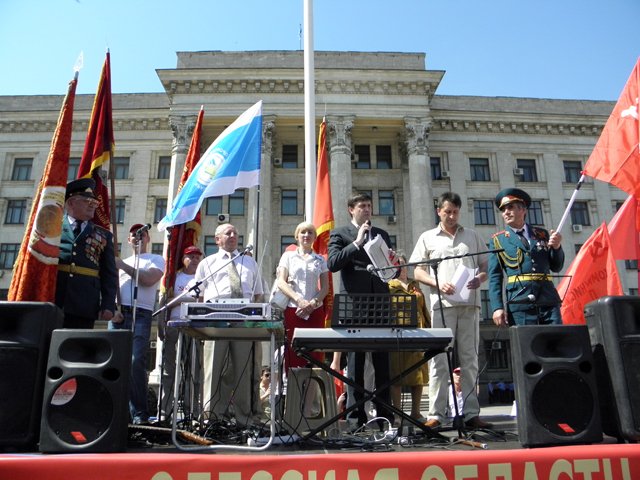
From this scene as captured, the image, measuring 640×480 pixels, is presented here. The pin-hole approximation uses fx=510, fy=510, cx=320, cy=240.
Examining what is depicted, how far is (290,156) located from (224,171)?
88.6ft

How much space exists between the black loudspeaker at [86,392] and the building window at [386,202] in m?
29.4

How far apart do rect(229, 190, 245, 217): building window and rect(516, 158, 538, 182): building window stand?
18278 millimetres

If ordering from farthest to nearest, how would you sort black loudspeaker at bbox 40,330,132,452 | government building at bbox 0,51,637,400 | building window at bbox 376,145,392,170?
building window at bbox 376,145,392,170 < government building at bbox 0,51,637,400 < black loudspeaker at bbox 40,330,132,452

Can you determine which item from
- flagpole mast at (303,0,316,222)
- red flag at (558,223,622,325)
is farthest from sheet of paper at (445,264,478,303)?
red flag at (558,223,622,325)

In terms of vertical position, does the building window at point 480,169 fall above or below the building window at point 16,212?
above

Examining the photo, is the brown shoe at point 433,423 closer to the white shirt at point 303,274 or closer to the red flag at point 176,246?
the white shirt at point 303,274

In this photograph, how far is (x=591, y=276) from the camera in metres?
8.83

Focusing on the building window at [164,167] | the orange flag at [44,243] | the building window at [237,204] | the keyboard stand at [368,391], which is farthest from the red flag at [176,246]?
the building window at [164,167]

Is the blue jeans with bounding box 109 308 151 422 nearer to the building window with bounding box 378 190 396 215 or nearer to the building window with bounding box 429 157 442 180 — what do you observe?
the building window with bounding box 378 190 396 215

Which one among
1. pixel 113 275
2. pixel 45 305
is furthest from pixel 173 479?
pixel 113 275

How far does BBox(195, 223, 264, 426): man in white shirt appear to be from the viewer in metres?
5.51

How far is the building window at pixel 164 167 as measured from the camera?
3294cm

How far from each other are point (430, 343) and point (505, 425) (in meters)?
1.78

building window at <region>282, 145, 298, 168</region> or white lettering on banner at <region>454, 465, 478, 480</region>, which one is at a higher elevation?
building window at <region>282, 145, 298, 168</region>
